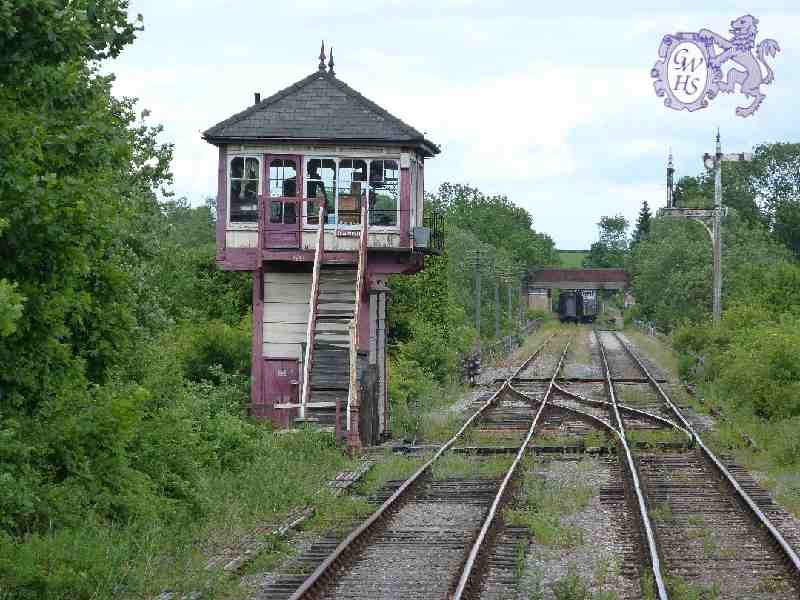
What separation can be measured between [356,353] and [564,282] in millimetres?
110730

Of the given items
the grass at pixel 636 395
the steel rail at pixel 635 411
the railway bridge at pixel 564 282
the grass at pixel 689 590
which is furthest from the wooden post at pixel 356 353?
the railway bridge at pixel 564 282

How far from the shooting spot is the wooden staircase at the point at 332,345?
75.0ft

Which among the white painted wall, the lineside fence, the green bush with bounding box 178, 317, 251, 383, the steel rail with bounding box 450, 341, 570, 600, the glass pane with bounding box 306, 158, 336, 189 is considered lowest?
the steel rail with bounding box 450, 341, 570, 600

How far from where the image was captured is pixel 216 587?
37.1 ft

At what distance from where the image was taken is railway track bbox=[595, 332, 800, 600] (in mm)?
11703

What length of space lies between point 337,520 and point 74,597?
16.1 feet

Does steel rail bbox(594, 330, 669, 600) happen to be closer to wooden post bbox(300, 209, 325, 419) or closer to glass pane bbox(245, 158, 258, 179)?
wooden post bbox(300, 209, 325, 419)

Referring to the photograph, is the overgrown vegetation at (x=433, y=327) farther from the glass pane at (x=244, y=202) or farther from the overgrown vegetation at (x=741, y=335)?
the overgrown vegetation at (x=741, y=335)

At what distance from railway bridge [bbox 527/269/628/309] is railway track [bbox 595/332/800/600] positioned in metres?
109

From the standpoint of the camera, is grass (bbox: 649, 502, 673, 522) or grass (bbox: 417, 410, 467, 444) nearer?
grass (bbox: 649, 502, 673, 522)

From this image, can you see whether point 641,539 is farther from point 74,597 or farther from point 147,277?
point 147,277

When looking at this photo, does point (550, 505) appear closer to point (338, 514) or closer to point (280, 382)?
point (338, 514)

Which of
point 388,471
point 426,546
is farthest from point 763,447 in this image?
point 426,546

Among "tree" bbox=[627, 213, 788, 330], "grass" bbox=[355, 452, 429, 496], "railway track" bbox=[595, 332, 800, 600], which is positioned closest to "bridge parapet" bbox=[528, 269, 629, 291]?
"tree" bbox=[627, 213, 788, 330]
